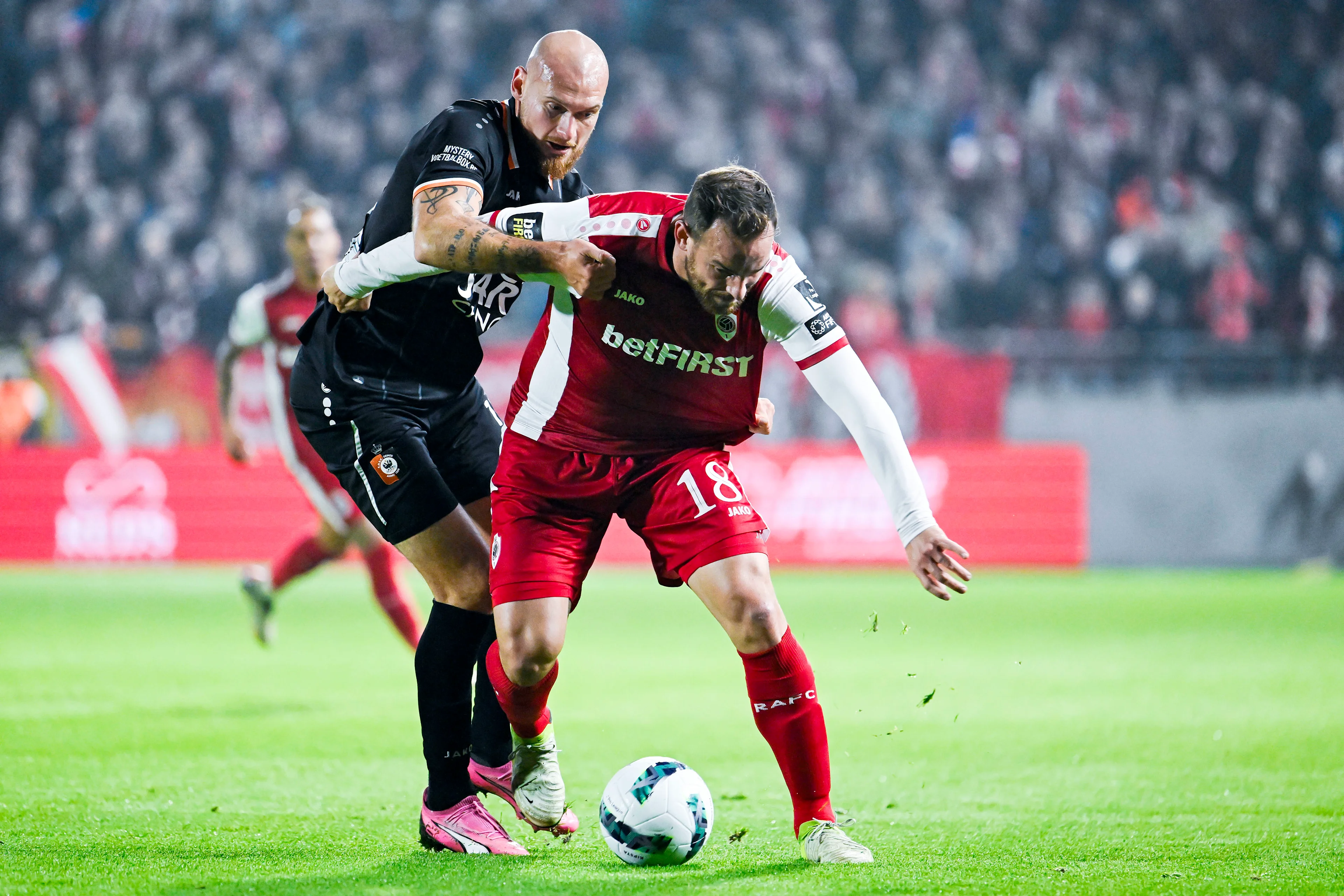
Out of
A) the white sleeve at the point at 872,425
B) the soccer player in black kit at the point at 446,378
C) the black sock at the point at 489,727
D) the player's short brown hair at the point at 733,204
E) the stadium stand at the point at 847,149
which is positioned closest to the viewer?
the player's short brown hair at the point at 733,204

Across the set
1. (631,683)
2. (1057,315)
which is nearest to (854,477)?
(1057,315)

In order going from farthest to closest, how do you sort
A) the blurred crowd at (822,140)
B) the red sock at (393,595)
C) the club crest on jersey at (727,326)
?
the blurred crowd at (822,140)
the red sock at (393,595)
the club crest on jersey at (727,326)

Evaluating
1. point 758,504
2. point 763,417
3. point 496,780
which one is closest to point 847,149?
point 758,504

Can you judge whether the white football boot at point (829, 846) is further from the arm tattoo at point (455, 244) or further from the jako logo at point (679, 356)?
the arm tattoo at point (455, 244)

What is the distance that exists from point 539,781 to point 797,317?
1630mm

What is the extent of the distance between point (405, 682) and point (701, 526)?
4.22m

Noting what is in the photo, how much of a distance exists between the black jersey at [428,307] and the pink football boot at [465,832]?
136 cm

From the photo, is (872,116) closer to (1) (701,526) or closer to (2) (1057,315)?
(2) (1057,315)

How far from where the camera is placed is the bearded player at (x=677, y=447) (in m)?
3.93

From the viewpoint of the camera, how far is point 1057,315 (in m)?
16.4

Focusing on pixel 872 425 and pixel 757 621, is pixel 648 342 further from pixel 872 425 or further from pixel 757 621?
pixel 757 621

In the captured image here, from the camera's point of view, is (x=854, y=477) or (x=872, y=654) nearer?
(x=872, y=654)

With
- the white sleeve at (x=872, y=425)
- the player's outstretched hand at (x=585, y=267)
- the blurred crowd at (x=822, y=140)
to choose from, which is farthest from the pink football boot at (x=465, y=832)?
the blurred crowd at (x=822, y=140)

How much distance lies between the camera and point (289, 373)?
25.7 feet
